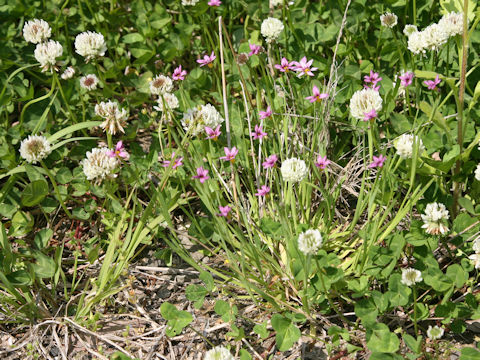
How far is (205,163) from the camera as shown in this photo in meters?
2.78

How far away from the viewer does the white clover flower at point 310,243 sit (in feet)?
6.14

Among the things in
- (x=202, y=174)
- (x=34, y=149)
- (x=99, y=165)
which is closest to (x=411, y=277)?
(x=202, y=174)

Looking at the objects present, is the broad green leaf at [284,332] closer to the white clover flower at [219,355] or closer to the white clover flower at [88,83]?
the white clover flower at [219,355]

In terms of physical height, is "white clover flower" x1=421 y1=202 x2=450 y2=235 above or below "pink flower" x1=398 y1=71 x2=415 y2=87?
below

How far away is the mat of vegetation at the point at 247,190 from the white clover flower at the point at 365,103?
0.01 meters

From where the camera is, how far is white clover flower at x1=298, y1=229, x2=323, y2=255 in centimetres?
187

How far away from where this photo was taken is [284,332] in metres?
2.08

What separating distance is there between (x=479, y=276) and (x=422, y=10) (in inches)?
56.8

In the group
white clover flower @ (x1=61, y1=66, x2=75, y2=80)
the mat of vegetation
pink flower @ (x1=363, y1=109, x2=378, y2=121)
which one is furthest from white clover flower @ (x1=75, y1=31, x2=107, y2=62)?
pink flower @ (x1=363, y1=109, x2=378, y2=121)

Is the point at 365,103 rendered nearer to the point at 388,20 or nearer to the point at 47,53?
the point at 388,20

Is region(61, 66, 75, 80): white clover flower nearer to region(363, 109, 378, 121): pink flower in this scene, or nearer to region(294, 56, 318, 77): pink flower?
region(294, 56, 318, 77): pink flower

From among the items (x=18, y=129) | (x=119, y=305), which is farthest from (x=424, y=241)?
(x=18, y=129)

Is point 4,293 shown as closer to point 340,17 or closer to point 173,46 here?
point 173,46

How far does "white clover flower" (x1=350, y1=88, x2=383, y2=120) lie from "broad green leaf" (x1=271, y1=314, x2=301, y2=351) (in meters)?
0.82
